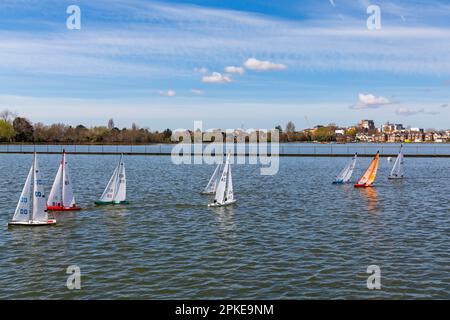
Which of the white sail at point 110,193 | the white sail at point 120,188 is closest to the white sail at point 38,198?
the white sail at point 110,193

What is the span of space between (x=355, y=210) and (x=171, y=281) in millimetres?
29300

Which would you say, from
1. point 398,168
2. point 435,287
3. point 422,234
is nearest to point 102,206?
point 422,234

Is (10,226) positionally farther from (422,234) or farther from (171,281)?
(422,234)

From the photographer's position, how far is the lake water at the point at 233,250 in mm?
Result: 23766

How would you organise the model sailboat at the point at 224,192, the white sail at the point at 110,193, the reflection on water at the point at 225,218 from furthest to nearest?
the white sail at the point at 110,193 < the model sailboat at the point at 224,192 < the reflection on water at the point at 225,218

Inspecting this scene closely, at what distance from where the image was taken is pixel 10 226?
3762cm

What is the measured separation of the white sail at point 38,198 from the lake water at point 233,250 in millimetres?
1490

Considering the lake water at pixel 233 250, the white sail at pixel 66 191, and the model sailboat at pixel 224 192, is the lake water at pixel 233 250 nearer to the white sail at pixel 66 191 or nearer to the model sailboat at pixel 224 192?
the model sailboat at pixel 224 192

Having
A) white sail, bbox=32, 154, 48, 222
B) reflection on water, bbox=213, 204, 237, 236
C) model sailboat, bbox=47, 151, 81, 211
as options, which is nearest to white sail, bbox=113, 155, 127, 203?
model sailboat, bbox=47, 151, 81, 211

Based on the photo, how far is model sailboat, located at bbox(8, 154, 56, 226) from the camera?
36.7m

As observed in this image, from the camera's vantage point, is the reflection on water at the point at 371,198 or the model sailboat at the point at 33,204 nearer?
the model sailboat at the point at 33,204

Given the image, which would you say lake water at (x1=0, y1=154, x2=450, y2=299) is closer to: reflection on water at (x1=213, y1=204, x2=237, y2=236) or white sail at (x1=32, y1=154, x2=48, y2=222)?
reflection on water at (x1=213, y1=204, x2=237, y2=236)

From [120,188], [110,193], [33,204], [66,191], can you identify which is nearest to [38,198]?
[33,204]

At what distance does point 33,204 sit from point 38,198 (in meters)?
0.96
